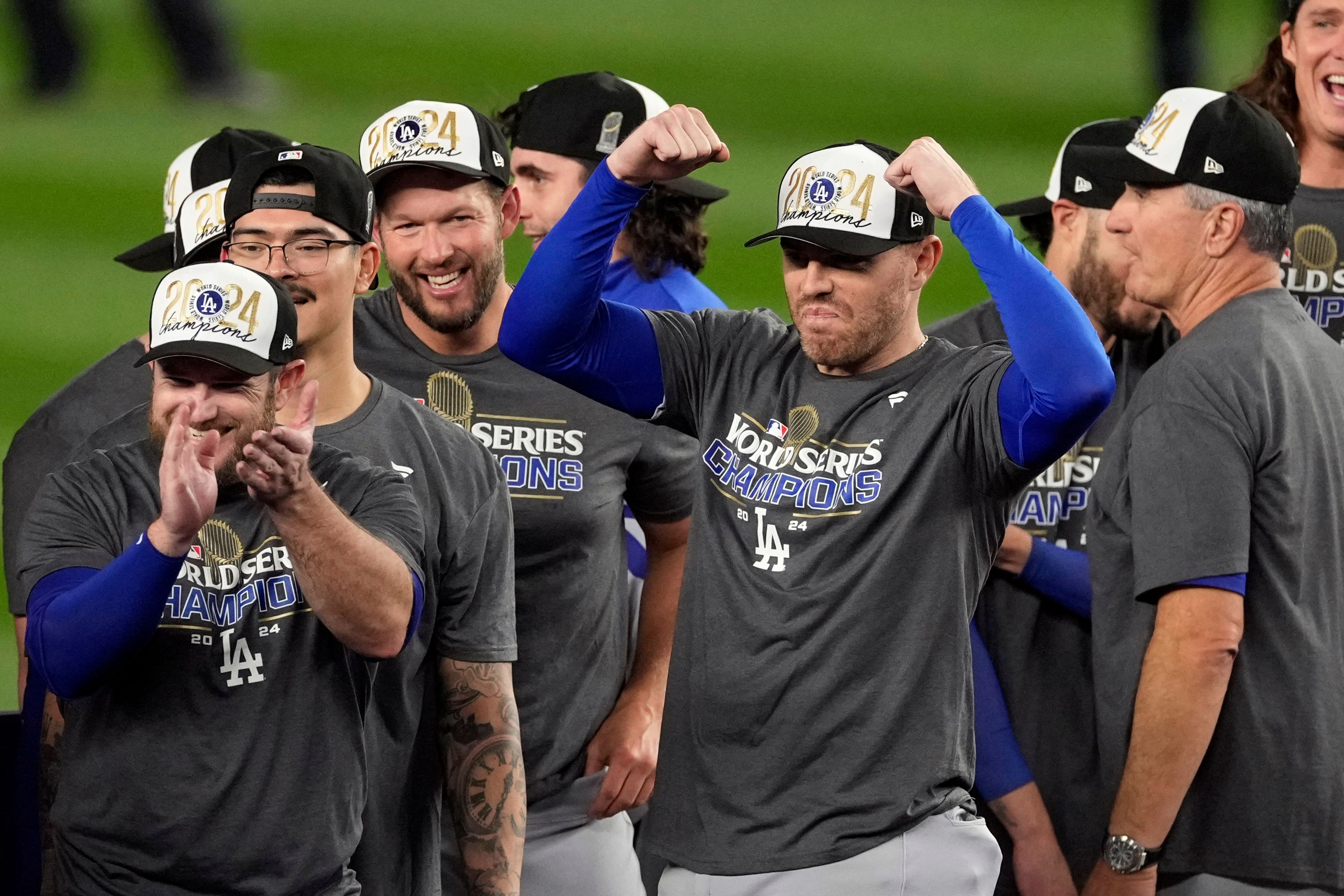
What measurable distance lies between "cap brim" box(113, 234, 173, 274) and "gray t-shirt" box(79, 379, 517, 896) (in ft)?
2.96

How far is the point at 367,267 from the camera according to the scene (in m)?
2.76

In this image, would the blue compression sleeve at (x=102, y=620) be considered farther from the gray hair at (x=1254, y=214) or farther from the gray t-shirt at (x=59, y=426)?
the gray hair at (x=1254, y=214)

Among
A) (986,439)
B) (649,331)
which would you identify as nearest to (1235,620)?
(986,439)

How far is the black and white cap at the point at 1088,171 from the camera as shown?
315 cm

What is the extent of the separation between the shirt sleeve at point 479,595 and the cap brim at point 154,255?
1.11 m

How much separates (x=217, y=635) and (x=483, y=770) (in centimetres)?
57

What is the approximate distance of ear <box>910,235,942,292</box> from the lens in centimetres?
249

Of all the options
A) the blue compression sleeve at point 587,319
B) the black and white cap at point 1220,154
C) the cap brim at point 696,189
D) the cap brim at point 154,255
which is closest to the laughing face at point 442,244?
the blue compression sleeve at point 587,319

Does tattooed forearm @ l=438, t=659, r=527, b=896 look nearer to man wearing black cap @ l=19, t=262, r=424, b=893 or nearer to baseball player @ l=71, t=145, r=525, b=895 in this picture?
baseball player @ l=71, t=145, r=525, b=895

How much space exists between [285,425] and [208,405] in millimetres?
107

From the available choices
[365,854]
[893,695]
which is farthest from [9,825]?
[893,695]

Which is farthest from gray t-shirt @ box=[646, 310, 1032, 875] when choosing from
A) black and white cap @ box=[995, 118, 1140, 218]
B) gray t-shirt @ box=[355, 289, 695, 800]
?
black and white cap @ box=[995, 118, 1140, 218]

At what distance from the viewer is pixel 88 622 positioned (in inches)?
80.7

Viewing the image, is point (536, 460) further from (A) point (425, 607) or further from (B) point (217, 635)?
(B) point (217, 635)
